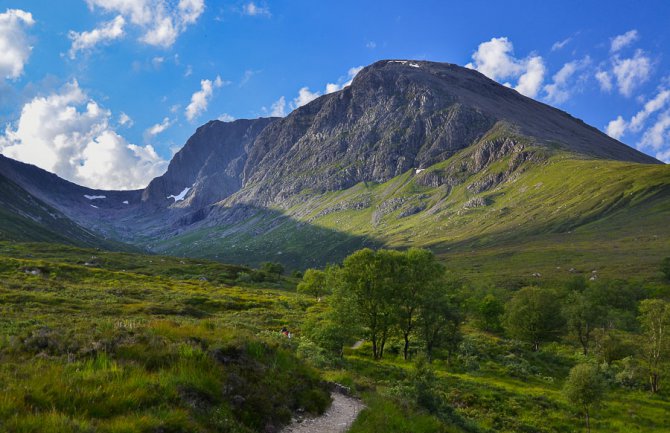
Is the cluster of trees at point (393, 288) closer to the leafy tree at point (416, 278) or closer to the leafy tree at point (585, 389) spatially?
the leafy tree at point (416, 278)

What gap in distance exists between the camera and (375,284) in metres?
49.6

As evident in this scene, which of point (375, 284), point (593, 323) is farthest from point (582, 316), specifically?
point (375, 284)

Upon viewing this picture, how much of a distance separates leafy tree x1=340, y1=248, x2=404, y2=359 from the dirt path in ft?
105

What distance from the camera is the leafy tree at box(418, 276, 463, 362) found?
165ft

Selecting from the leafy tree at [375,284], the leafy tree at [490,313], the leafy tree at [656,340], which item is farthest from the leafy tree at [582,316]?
the leafy tree at [375,284]

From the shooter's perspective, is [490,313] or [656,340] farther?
[490,313]

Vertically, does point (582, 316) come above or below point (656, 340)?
above

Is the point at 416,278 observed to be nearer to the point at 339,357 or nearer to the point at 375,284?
the point at 375,284

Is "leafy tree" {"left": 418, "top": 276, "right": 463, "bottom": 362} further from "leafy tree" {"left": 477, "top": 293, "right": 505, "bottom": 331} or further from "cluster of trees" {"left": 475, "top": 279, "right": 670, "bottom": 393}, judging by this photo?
"leafy tree" {"left": 477, "top": 293, "right": 505, "bottom": 331}

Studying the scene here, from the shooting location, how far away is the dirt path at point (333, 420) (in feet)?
44.2

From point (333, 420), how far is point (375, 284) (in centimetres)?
3532

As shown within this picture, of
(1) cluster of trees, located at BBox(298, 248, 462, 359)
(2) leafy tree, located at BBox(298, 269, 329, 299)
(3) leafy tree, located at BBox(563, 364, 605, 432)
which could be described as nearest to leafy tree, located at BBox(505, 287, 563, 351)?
(1) cluster of trees, located at BBox(298, 248, 462, 359)

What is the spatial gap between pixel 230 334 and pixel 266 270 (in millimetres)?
160797

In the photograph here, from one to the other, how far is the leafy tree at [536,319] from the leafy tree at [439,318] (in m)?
24.1
